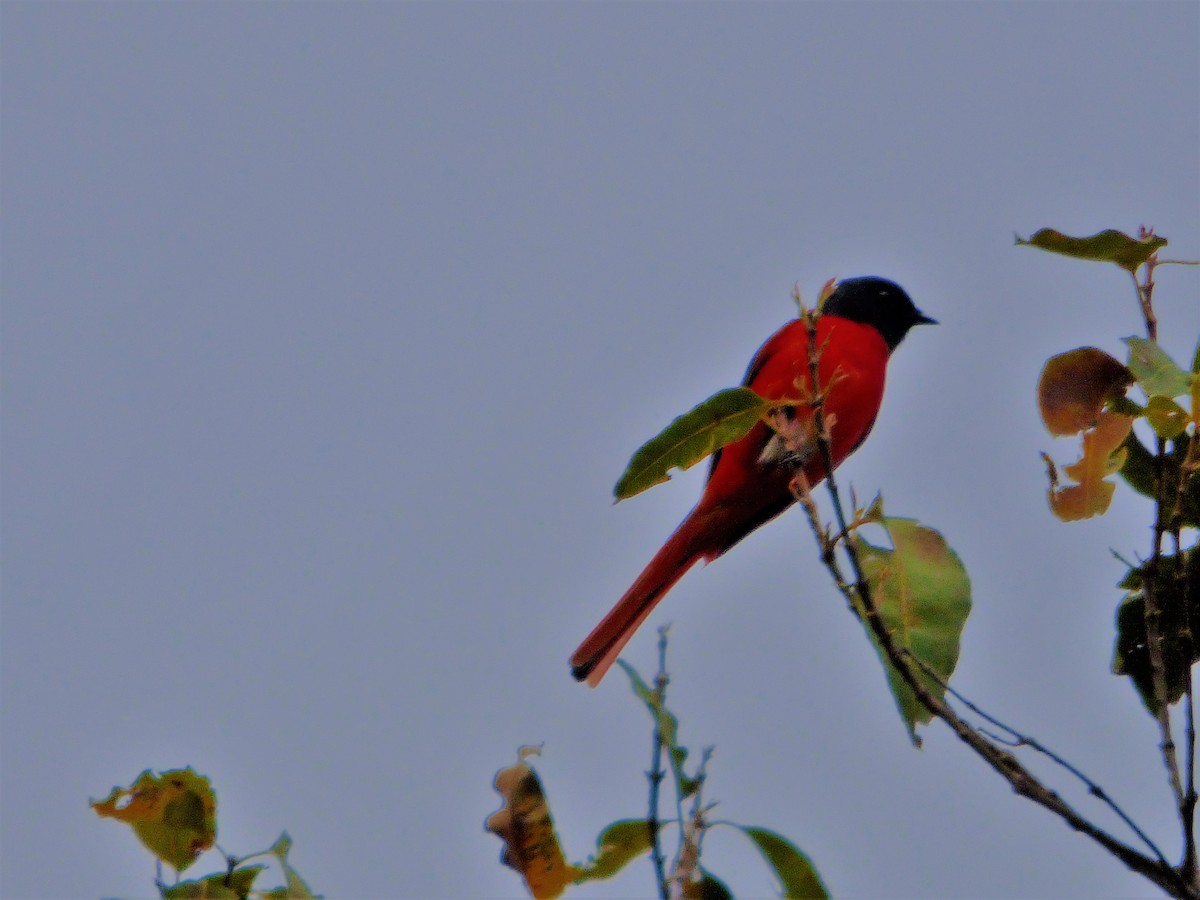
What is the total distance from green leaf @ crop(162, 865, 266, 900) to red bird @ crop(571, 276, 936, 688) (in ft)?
8.02

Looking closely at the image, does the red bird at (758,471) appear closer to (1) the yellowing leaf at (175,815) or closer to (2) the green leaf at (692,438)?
(2) the green leaf at (692,438)

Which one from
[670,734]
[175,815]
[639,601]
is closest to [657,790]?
[670,734]

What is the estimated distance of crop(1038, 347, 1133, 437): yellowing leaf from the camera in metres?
3.08

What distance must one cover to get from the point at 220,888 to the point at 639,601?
109 inches

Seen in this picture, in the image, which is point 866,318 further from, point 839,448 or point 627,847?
point 627,847

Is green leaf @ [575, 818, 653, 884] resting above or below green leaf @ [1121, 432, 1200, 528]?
below

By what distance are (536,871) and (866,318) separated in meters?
4.11

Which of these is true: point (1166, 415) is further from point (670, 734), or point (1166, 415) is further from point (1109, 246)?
point (670, 734)

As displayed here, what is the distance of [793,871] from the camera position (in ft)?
7.59

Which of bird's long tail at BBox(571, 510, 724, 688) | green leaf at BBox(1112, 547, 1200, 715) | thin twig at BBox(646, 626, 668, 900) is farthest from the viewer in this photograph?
bird's long tail at BBox(571, 510, 724, 688)

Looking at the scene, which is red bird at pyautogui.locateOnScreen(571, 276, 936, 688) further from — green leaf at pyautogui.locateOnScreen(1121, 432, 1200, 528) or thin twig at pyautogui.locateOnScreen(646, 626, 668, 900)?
thin twig at pyautogui.locateOnScreen(646, 626, 668, 900)

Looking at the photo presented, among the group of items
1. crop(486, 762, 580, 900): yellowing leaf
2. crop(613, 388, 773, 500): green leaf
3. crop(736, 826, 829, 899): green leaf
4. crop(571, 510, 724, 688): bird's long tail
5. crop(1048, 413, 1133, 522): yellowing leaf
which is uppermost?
crop(571, 510, 724, 688): bird's long tail

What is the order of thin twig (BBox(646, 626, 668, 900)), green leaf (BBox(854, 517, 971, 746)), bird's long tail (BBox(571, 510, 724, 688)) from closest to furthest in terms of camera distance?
thin twig (BBox(646, 626, 668, 900)) → green leaf (BBox(854, 517, 971, 746)) → bird's long tail (BBox(571, 510, 724, 688))

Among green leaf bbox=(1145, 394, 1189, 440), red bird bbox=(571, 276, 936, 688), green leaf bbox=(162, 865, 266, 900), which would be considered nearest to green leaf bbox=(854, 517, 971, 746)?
green leaf bbox=(1145, 394, 1189, 440)
